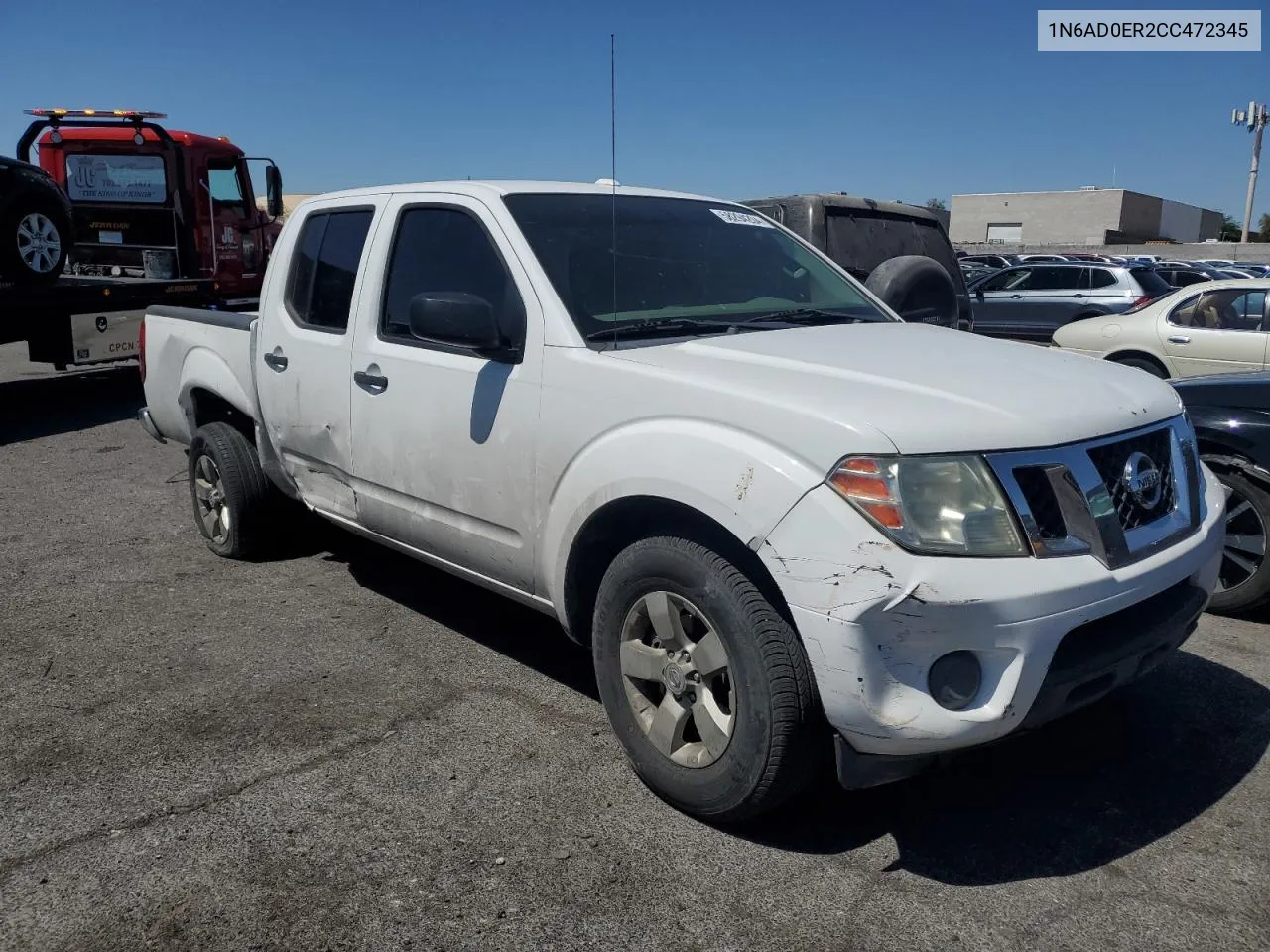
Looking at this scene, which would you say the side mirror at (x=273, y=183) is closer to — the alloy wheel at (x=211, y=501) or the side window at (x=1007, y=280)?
the alloy wheel at (x=211, y=501)

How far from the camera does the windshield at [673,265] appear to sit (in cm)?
369

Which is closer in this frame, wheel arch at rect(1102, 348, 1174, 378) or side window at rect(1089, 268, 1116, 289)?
wheel arch at rect(1102, 348, 1174, 378)

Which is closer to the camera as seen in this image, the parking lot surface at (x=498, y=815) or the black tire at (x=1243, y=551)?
the parking lot surface at (x=498, y=815)

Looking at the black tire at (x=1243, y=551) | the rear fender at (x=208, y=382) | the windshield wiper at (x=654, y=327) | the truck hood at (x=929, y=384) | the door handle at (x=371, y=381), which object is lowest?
the black tire at (x=1243, y=551)

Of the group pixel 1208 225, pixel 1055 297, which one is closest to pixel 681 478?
pixel 1055 297

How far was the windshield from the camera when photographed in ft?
12.1

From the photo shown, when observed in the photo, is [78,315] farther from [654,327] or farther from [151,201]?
[654,327]

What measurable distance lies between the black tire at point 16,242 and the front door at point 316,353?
573 cm

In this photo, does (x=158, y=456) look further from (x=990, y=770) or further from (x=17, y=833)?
(x=990, y=770)

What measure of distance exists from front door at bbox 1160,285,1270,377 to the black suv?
10246 millimetres

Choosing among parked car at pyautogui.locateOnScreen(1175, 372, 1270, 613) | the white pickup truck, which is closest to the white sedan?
parked car at pyautogui.locateOnScreen(1175, 372, 1270, 613)

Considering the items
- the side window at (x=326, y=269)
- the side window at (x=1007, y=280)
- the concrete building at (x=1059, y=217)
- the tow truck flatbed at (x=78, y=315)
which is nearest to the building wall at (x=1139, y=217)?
the concrete building at (x=1059, y=217)

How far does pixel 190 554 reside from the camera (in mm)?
5809

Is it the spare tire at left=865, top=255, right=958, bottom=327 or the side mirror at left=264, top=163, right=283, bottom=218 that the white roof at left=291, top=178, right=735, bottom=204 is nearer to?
the spare tire at left=865, top=255, right=958, bottom=327
